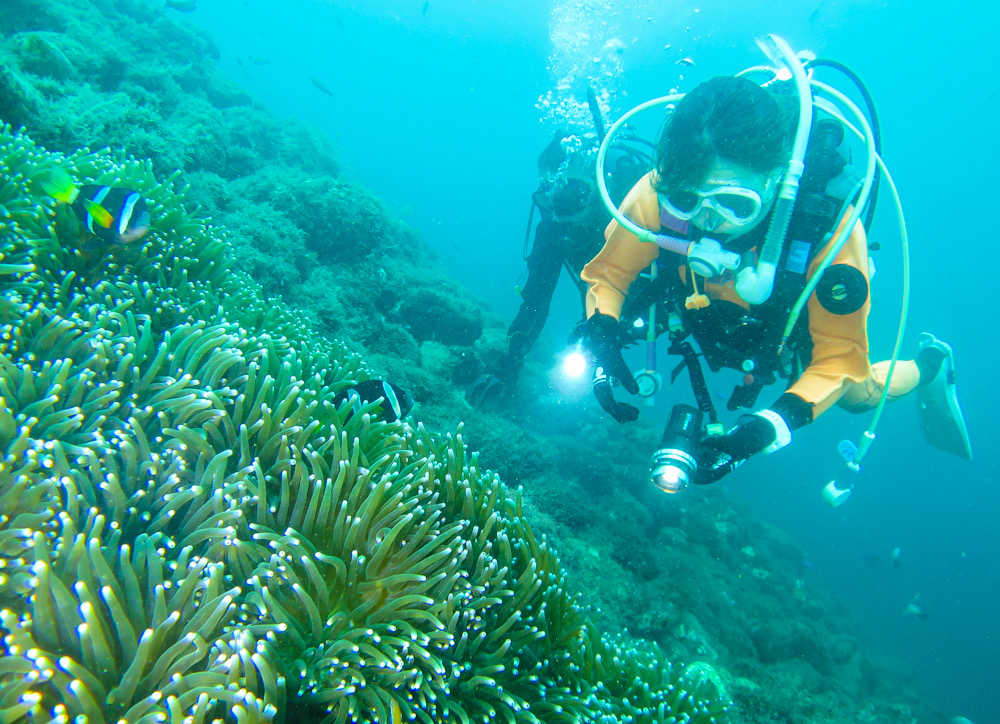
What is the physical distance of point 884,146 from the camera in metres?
50.0

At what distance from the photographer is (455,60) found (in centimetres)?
8875

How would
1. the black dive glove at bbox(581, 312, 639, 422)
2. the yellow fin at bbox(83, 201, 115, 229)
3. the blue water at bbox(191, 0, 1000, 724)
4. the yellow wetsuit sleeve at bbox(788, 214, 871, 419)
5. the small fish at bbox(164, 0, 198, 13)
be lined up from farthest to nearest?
the blue water at bbox(191, 0, 1000, 724), the small fish at bbox(164, 0, 198, 13), the black dive glove at bbox(581, 312, 639, 422), the yellow wetsuit sleeve at bbox(788, 214, 871, 419), the yellow fin at bbox(83, 201, 115, 229)

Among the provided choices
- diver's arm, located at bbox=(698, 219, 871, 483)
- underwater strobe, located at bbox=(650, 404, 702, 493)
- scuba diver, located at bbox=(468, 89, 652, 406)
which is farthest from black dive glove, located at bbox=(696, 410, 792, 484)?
scuba diver, located at bbox=(468, 89, 652, 406)

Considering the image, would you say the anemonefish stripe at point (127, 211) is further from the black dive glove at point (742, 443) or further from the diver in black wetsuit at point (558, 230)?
the diver in black wetsuit at point (558, 230)

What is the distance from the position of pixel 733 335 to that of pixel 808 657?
7.15m

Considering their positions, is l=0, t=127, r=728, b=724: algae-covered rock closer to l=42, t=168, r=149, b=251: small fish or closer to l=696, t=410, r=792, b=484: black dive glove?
l=42, t=168, r=149, b=251: small fish

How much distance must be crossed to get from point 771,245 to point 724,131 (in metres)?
0.93

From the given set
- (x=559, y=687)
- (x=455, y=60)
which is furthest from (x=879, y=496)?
(x=455, y=60)

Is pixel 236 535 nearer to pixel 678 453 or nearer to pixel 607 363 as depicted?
pixel 678 453

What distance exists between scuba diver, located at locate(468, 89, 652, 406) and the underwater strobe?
11.0 ft

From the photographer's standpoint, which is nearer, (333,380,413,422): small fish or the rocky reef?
the rocky reef

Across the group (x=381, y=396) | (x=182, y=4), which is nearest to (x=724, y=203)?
(x=381, y=396)

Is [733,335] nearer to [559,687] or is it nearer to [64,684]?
[559,687]

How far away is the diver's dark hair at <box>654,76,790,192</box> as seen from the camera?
10.6 ft
